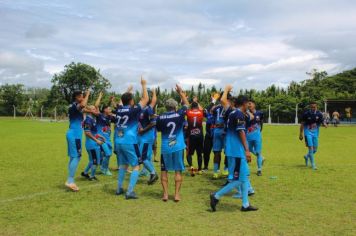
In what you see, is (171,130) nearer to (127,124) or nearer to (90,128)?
(127,124)

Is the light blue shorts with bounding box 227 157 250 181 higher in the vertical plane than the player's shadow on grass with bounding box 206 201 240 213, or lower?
higher

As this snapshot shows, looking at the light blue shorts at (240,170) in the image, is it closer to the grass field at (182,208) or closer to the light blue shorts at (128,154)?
the grass field at (182,208)

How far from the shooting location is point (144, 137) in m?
10.1

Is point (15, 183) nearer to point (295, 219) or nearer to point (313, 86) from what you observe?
point (295, 219)

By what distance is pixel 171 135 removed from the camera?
27.2ft

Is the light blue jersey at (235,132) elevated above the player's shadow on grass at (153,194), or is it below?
above

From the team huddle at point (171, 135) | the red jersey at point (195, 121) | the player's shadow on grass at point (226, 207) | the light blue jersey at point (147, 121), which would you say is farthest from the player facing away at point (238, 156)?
the red jersey at point (195, 121)

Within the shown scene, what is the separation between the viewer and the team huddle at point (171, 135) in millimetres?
7551

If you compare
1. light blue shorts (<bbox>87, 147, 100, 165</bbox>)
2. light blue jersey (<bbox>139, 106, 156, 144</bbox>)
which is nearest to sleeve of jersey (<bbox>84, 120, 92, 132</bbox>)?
light blue shorts (<bbox>87, 147, 100, 165</bbox>)

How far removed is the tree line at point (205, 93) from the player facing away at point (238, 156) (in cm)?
3169

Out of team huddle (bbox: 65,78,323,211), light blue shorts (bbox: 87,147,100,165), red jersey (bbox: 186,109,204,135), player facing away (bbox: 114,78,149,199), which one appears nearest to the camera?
team huddle (bbox: 65,78,323,211)

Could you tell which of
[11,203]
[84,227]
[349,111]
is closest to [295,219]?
[84,227]

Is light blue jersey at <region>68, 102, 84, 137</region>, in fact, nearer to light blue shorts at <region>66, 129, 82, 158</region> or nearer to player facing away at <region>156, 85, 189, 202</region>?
light blue shorts at <region>66, 129, 82, 158</region>

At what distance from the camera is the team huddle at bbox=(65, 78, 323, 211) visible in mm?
7551
